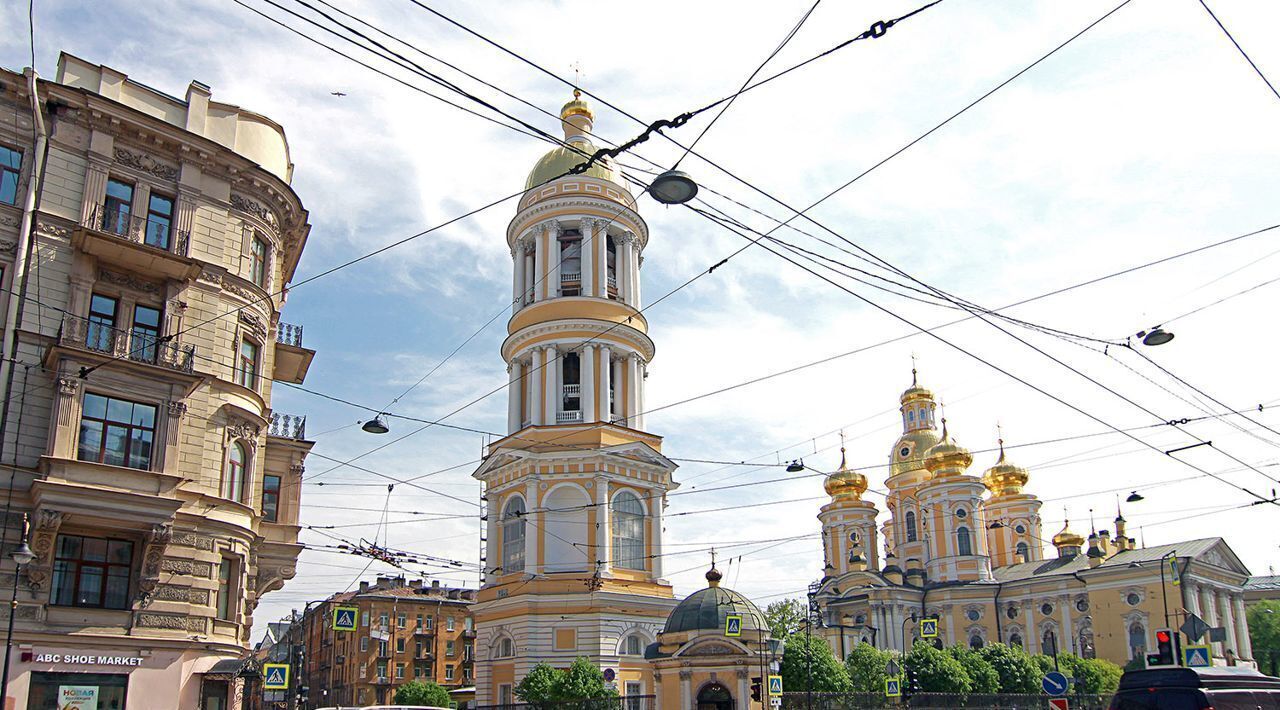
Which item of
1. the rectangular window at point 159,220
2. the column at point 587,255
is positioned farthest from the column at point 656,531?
the rectangular window at point 159,220

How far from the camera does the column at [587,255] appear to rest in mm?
43656

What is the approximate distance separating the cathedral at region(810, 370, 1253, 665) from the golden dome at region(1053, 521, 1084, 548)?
0.09m

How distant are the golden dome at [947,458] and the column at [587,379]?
50.7 metres

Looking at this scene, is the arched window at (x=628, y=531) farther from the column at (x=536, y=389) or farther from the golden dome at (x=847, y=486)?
the golden dome at (x=847, y=486)

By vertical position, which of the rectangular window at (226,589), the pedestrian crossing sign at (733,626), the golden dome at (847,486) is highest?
the golden dome at (847,486)

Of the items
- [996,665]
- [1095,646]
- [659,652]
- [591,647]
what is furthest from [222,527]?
[1095,646]

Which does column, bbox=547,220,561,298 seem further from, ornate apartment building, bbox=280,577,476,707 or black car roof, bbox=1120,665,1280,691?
ornate apartment building, bbox=280,577,476,707

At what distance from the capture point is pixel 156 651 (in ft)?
68.5

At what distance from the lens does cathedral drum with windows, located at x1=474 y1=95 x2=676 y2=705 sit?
38469 millimetres

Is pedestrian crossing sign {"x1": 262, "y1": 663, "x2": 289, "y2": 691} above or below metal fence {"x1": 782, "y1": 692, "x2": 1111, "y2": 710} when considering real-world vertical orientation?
above

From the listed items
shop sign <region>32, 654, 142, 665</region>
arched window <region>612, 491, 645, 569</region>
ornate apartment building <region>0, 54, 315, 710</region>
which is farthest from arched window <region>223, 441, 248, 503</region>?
arched window <region>612, 491, 645, 569</region>

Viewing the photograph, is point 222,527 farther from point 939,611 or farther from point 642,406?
point 939,611

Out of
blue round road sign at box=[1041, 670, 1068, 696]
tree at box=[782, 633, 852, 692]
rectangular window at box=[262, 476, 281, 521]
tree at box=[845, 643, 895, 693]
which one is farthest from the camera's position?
tree at box=[845, 643, 895, 693]

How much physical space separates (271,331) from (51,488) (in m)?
8.25
